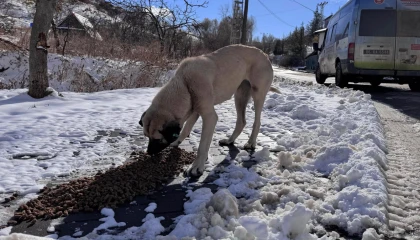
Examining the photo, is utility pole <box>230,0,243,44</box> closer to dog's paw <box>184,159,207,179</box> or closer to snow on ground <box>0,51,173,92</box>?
snow on ground <box>0,51,173,92</box>

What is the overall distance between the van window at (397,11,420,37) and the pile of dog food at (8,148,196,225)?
34.8 ft

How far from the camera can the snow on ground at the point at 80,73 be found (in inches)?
432

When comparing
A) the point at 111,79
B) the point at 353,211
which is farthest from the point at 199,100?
the point at 111,79

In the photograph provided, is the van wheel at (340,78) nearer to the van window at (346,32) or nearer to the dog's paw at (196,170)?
the van window at (346,32)

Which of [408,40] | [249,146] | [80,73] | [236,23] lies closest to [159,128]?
[249,146]

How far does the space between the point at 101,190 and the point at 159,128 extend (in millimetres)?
907

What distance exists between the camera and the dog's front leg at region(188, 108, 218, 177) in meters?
3.84

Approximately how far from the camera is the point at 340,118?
625 cm

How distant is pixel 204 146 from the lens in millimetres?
3963

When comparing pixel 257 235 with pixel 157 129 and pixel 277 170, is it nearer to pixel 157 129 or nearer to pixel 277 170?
pixel 277 170

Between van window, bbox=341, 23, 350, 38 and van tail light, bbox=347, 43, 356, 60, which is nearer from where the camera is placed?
van tail light, bbox=347, 43, 356, 60

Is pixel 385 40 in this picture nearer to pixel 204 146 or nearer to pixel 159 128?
pixel 204 146

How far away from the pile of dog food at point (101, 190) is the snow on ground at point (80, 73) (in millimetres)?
7570

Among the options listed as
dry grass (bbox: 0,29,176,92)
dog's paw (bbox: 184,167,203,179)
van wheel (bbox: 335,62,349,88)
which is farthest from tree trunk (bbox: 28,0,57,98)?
van wheel (bbox: 335,62,349,88)
